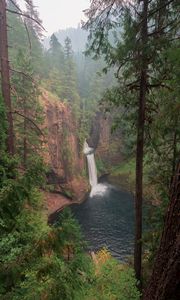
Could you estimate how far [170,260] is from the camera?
98.6 inches

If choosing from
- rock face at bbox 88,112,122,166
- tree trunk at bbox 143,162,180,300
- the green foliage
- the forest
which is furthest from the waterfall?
tree trunk at bbox 143,162,180,300

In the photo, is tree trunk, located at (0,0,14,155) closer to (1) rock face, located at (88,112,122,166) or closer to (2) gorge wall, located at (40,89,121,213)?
(2) gorge wall, located at (40,89,121,213)

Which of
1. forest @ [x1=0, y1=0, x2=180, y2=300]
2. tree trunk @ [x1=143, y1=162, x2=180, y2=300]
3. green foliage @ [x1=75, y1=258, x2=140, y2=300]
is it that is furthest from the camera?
green foliage @ [x1=75, y1=258, x2=140, y2=300]

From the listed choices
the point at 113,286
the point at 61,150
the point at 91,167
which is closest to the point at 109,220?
the point at 61,150

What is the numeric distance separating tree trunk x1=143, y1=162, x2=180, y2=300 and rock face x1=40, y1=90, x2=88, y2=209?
85.7 ft

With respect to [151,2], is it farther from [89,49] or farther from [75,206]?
[75,206]

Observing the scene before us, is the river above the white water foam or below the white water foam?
below

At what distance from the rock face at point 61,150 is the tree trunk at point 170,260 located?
2613 centimetres

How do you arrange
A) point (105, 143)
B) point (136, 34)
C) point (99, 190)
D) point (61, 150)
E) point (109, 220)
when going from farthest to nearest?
point (105, 143), point (99, 190), point (61, 150), point (109, 220), point (136, 34)

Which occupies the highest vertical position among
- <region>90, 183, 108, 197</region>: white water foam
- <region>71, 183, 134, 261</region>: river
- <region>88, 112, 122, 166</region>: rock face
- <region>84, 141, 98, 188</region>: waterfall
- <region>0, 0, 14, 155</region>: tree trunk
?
<region>0, 0, 14, 155</region>: tree trunk

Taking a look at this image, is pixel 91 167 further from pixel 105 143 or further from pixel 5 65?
pixel 5 65

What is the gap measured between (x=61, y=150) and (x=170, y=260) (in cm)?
2950

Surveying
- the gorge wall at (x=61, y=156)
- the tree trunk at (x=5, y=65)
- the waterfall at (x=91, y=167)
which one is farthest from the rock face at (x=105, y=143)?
the tree trunk at (x=5, y=65)

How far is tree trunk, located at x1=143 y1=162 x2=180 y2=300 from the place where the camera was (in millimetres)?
2457
